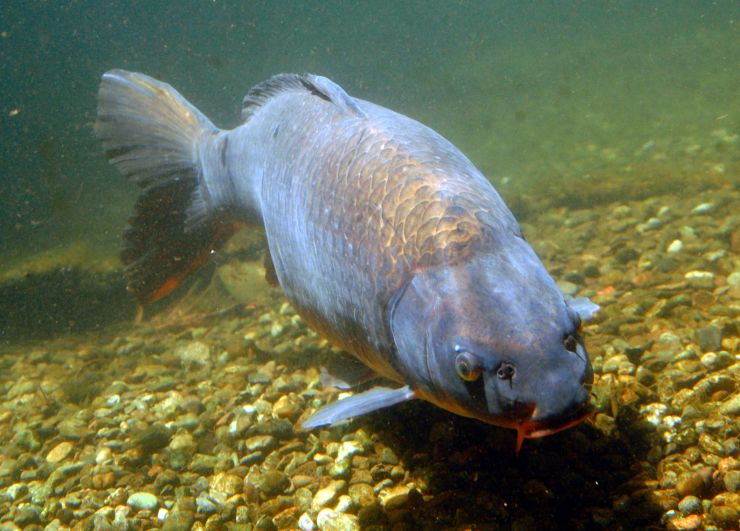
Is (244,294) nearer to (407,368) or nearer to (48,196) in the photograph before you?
(407,368)

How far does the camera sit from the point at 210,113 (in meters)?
26.0

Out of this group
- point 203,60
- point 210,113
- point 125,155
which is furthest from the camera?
point 203,60

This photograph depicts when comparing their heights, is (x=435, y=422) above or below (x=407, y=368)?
below

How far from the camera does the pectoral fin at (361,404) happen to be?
6.86 feet

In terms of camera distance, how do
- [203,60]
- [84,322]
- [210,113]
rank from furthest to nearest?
[203,60], [210,113], [84,322]

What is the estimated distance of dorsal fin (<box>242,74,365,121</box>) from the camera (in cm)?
285

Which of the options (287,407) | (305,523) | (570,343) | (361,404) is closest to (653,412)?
(570,343)

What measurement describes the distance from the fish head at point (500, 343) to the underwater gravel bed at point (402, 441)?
2.18 feet

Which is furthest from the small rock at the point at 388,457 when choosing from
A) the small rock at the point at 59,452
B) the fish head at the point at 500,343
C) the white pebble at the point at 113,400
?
the white pebble at the point at 113,400

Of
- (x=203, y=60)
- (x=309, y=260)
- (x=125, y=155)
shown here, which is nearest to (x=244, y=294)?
(x=125, y=155)

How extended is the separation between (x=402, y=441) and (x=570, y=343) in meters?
1.34

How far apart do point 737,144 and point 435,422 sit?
9696 millimetres

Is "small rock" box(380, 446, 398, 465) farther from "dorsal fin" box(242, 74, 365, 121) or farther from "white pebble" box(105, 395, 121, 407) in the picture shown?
"white pebble" box(105, 395, 121, 407)

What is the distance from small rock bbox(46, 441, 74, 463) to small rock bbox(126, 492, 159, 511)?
1.06 meters
